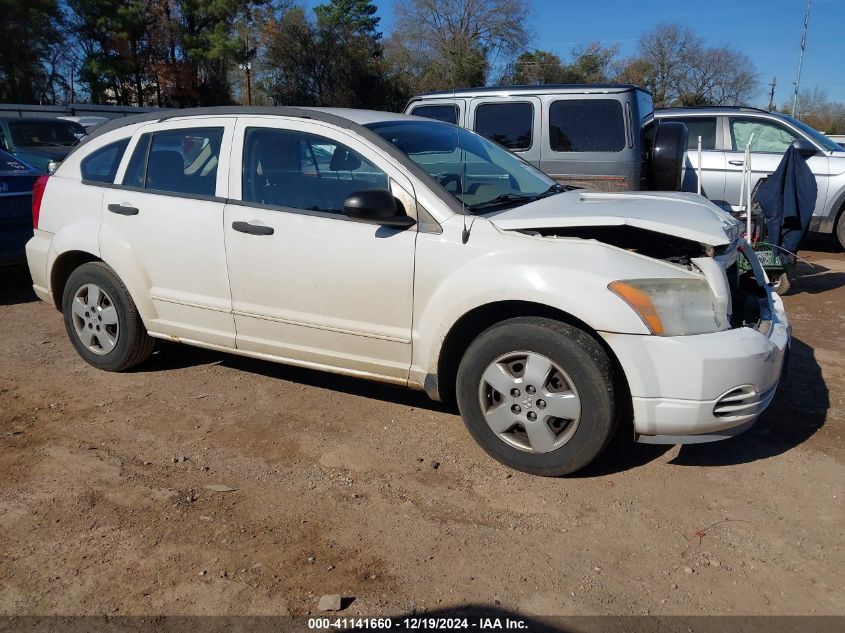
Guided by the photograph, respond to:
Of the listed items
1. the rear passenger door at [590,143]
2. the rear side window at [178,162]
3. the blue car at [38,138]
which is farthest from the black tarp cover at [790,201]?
the blue car at [38,138]

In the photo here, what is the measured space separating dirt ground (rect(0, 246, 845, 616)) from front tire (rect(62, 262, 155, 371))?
0.24 metres

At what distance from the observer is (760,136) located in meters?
9.68

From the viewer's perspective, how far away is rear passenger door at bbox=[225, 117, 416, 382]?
3766mm

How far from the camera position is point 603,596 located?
8.80ft

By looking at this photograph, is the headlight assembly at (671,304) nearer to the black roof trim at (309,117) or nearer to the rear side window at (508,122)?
the black roof trim at (309,117)

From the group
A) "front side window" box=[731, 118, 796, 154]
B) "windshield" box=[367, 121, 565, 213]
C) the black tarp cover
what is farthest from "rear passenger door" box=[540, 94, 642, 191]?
"windshield" box=[367, 121, 565, 213]

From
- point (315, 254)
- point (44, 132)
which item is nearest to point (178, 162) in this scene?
point (315, 254)

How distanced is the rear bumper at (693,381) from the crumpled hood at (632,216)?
515 millimetres

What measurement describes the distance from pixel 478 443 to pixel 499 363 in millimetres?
465

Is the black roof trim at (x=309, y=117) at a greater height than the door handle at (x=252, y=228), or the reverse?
the black roof trim at (x=309, y=117)

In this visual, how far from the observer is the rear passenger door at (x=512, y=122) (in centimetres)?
816

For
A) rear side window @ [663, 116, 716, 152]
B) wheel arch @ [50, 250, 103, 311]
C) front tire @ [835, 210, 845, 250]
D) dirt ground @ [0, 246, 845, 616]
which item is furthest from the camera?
rear side window @ [663, 116, 716, 152]

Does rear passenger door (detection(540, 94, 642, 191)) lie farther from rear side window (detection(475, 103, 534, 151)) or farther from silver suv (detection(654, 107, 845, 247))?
silver suv (detection(654, 107, 845, 247))

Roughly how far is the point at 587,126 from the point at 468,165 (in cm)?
400
